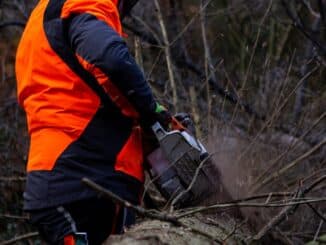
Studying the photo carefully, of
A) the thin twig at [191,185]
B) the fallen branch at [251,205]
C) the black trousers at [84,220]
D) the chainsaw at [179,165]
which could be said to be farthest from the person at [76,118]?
the fallen branch at [251,205]

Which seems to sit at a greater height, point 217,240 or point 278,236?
point 217,240

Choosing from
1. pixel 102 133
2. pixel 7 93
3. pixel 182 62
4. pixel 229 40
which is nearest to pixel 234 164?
pixel 102 133

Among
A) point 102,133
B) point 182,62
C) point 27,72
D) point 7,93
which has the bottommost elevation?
point 7,93

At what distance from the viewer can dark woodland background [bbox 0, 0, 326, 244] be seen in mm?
4590

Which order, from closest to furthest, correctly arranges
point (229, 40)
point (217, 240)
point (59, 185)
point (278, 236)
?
point (217, 240), point (59, 185), point (278, 236), point (229, 40)

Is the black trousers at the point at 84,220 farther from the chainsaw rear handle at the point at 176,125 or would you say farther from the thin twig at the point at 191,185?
the chainsaw rear handle at the point at 176,125

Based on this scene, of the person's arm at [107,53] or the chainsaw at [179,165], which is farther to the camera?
the chainsaw at [179,165]

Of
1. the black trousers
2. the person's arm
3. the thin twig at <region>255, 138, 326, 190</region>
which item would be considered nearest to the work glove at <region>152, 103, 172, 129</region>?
the person's arm

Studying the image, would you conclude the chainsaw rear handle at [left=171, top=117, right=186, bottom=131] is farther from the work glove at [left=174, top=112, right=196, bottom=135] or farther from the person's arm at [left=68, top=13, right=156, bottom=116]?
the person's arm at [left=68, top=13, right=156, bottom=116]

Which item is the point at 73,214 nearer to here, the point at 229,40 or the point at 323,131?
the point at 323,131

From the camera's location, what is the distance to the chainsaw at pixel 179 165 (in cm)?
376

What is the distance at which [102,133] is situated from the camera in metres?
3.66

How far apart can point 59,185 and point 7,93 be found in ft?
14.7

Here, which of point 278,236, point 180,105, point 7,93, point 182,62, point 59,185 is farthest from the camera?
point 7,93
